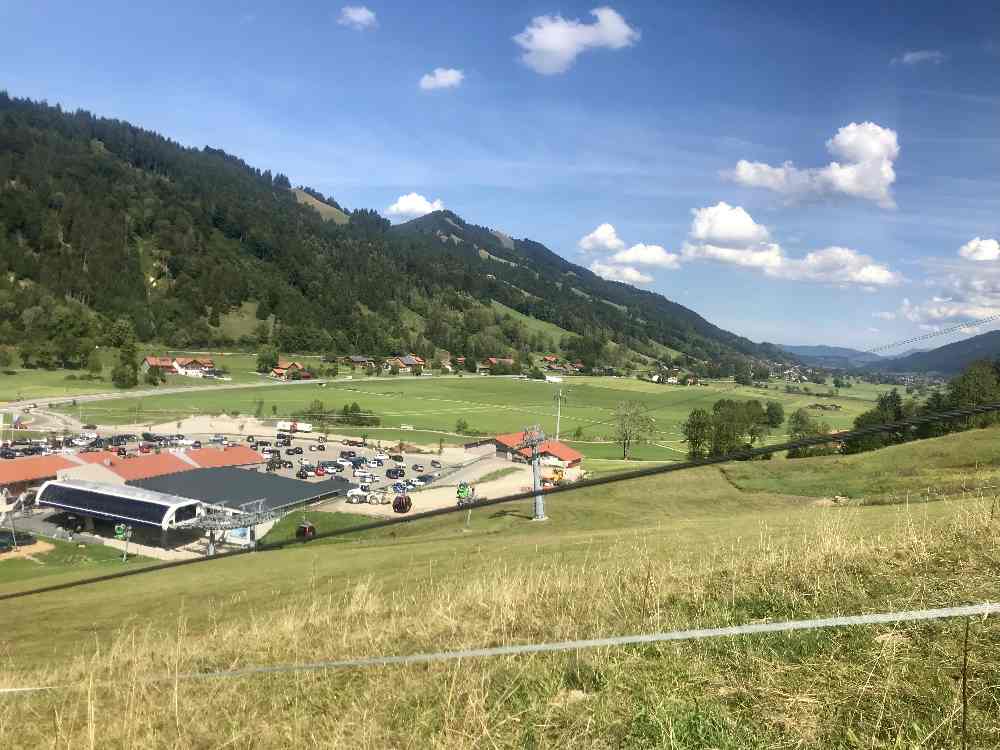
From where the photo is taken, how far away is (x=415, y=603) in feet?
24.2

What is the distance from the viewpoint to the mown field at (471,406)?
71.3m

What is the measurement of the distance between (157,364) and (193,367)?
7.52 m

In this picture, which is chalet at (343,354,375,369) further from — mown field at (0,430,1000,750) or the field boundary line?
the field boundary line

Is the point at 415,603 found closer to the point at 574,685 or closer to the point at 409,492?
the point at 574,685

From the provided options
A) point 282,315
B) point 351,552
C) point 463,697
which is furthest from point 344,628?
point 282,315

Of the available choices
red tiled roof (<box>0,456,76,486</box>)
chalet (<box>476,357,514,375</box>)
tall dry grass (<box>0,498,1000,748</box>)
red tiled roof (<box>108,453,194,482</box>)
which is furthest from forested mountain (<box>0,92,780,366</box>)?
tall dry grass (<box>0,498,1000,748</box>)

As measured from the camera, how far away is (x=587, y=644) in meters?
3.64

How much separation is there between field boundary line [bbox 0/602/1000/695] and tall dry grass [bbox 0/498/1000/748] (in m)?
0.09

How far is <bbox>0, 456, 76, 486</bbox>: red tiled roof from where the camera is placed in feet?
132

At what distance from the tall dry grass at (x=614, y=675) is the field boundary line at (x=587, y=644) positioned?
Answer: 0.09 m

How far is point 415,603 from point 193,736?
3.48 meters

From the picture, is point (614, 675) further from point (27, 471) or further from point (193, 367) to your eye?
point (193, 367)

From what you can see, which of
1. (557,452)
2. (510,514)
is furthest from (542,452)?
(510,514)

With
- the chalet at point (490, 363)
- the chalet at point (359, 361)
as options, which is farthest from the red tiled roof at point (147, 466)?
the chalet at point (490, 363)
